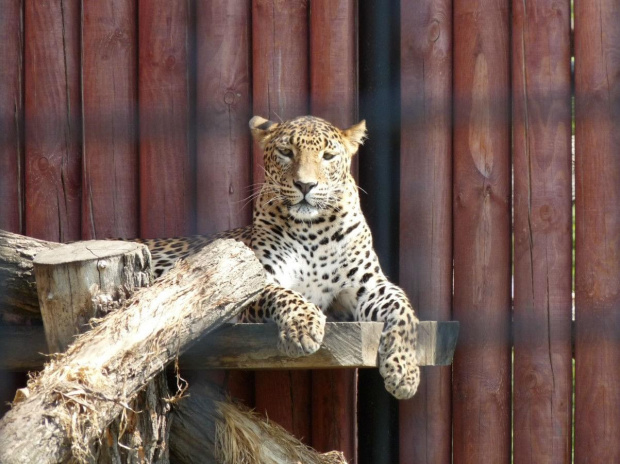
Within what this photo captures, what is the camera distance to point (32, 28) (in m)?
6.31

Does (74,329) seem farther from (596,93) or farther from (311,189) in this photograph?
(596,93)

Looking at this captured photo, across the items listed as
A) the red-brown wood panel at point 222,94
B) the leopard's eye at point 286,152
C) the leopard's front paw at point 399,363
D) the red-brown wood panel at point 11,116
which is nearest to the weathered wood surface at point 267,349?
the leopard's front paw at point 399,363

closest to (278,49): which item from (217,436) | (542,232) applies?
(542,232)

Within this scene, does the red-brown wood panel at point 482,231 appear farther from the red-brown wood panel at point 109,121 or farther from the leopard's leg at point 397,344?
the red-brown wood panel at point 109,121

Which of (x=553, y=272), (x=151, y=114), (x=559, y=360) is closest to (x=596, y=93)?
(x=553, y=272)

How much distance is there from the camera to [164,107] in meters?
→ 6.20

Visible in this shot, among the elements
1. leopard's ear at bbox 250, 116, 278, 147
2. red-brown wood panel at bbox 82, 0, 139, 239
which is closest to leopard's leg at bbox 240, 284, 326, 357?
leopard's ear at bbox 250, 116, 278, 147

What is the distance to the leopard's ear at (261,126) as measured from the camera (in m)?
5.93

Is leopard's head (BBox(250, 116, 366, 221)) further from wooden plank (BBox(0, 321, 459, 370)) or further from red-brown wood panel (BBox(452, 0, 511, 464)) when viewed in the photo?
wooden plank (BBox(0, 321, 459, 370))

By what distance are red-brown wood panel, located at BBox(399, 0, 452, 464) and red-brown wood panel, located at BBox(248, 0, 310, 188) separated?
58 cm

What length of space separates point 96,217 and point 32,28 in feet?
3.82

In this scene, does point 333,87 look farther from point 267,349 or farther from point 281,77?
point 267,349

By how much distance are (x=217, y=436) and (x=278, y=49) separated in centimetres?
225

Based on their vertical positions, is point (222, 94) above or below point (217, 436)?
above
